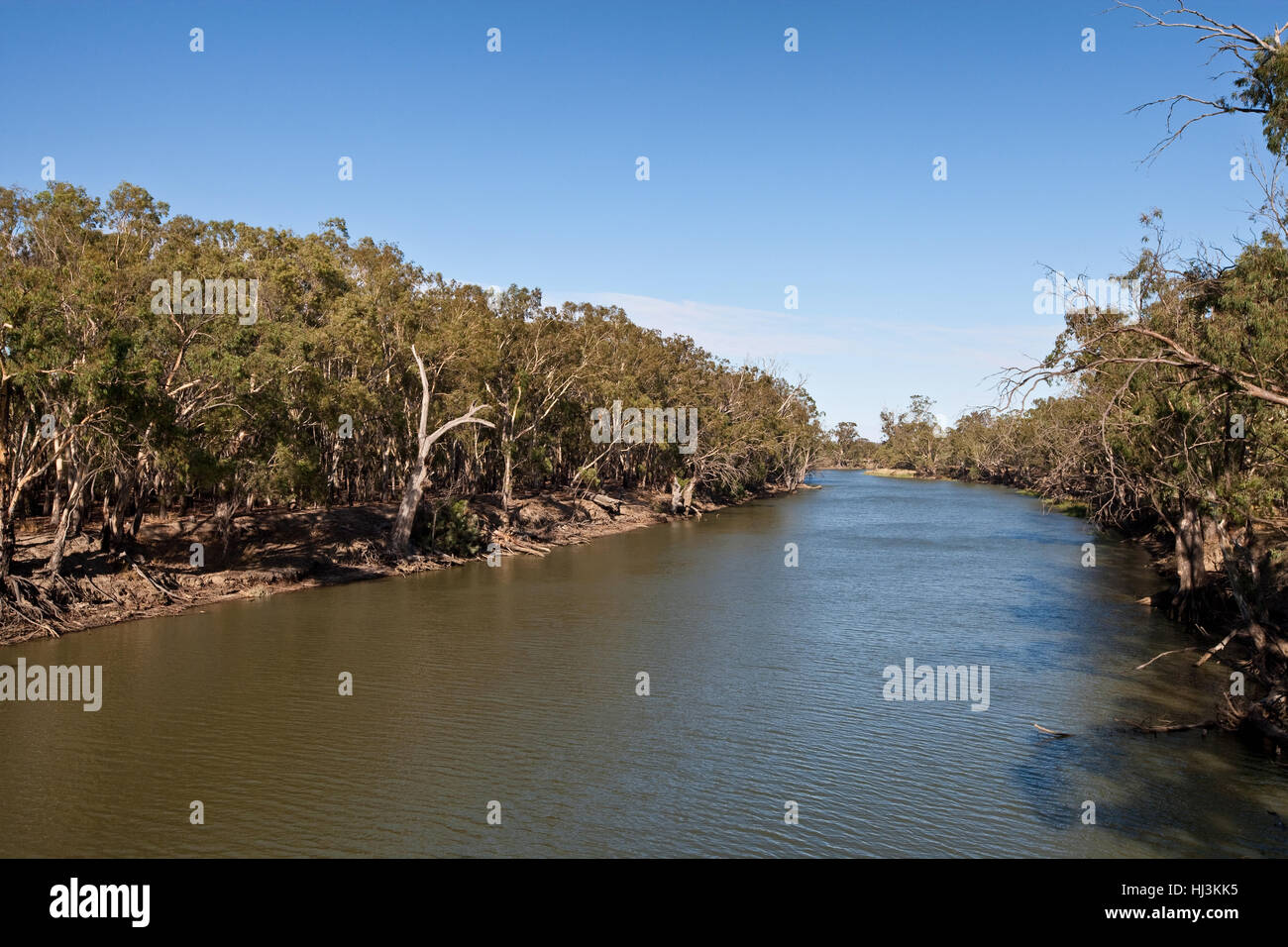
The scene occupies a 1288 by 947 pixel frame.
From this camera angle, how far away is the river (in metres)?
12.6

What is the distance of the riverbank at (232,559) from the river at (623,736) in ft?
3.52

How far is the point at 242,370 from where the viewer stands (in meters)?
25.0

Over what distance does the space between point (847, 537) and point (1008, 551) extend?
10187mm

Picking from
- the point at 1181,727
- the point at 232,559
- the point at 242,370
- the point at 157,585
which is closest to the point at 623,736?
the point at 1181,727

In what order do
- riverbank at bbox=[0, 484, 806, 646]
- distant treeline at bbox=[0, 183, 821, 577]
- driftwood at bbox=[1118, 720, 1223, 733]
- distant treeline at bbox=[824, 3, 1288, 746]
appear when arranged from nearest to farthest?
1. distant treeline at bbox=[824, 3, 1288, 746]
2. driftwood at bbox=[1118, 720, 1223, 733]
3. distant treeline at bbox=[0, 183, 821, 577]
4. riverbank at bbox=[0, 484, 806, 646]

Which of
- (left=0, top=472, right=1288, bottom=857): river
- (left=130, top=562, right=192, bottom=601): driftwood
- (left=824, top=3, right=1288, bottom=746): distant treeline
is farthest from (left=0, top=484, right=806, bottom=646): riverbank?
(left=824, top=3, right=1288, bottom=746): distant treeline

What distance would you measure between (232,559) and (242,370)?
9634 mm

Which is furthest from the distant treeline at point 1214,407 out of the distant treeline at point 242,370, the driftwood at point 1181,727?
the distant treeline at point 242,370

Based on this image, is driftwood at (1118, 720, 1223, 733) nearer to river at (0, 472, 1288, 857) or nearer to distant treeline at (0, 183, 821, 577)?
river at (0, 472, 1288, 857)

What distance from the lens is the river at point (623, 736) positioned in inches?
494

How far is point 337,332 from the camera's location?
31.6 m

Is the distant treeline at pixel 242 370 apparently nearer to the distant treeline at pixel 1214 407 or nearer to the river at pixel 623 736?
the river at pixel 623 736

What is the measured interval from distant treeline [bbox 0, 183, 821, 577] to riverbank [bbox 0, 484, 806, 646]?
3.58 feet
